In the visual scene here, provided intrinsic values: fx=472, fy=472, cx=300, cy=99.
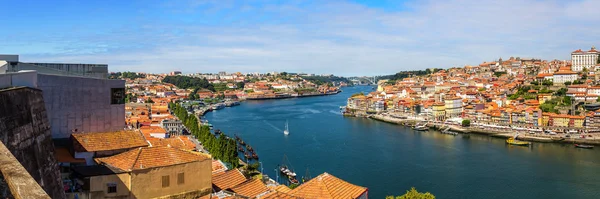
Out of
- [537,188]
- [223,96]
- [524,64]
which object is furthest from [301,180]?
[524,64]

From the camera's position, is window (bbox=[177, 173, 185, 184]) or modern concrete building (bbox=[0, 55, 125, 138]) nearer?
window (bbox=[177, 173, 185, 184])

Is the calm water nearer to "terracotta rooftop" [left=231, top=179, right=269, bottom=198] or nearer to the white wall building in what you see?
"terracotta rooftop" [left=231, top=179, right=269, bottom=198]

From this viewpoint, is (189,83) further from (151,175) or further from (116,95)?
(151,175)

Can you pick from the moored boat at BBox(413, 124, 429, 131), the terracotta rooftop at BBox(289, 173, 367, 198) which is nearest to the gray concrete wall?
the terracotta rooftop at BBox(289, 173, 367, 198)

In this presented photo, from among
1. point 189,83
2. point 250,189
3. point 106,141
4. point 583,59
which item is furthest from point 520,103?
point 189,83

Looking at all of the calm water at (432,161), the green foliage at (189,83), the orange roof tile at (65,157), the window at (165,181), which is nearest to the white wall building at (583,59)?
the calm water at (432,161)

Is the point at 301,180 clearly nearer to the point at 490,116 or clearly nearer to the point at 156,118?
the point at 156,118
